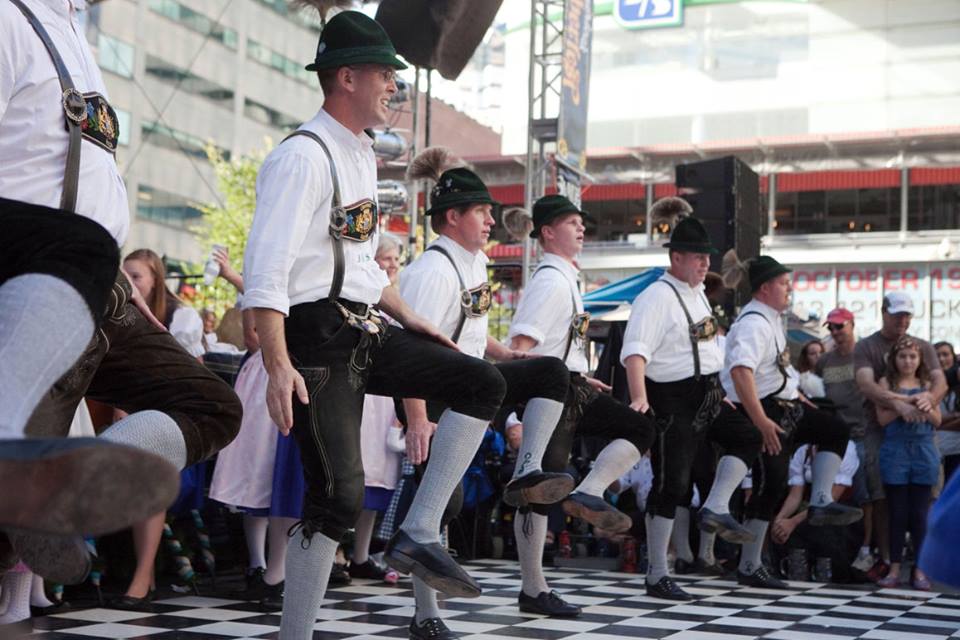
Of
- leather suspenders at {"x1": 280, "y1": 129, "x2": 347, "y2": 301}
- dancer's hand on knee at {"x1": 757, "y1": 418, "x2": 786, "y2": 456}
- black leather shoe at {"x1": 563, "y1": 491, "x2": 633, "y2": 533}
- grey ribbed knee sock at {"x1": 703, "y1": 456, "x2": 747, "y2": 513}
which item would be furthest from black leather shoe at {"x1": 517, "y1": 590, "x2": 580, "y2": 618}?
leather suspenders at {"x1": 280, "y1": 129, "x2": 347, "y2": 301}

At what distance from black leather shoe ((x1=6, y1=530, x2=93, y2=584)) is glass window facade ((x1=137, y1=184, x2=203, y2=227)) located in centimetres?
2639

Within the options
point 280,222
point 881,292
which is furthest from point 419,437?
point 881,292

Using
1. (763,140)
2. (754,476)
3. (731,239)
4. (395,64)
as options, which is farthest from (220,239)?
(395,64)

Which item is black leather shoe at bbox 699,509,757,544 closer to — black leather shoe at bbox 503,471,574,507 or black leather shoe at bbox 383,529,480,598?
black leather shoe at bbox 503,471,574,507

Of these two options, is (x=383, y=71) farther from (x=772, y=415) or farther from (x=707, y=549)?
(x=707, y=549)

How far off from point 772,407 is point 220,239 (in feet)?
83.6

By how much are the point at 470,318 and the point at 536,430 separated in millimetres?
569

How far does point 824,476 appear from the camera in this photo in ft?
25.3

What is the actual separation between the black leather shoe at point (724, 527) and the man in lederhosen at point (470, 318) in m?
2.22

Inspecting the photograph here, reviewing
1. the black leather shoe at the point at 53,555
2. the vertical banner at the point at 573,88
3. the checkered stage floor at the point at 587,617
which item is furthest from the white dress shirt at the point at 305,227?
the vertical banner at the point at 573,88

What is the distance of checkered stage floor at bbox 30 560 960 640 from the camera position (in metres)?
5.13

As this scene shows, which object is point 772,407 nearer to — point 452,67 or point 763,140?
point 452,67

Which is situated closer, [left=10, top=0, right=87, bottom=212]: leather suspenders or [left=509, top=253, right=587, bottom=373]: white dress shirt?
[left=10, top=0, right=87, bottom=212]: leather suspenders

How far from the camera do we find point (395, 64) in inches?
151
